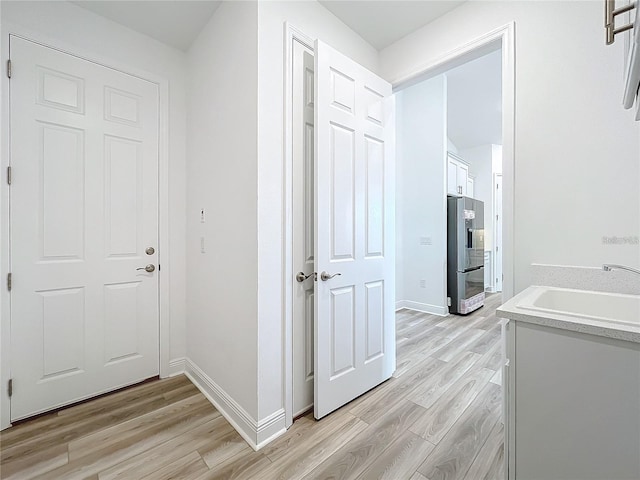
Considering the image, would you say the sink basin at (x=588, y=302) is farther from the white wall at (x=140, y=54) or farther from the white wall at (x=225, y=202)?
the white wall at (x=140, y=54)

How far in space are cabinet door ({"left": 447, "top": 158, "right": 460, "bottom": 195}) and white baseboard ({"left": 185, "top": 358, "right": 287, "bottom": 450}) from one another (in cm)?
381

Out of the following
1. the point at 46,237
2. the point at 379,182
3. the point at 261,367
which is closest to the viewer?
the point at 261,367

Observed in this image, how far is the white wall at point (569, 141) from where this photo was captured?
133 cm

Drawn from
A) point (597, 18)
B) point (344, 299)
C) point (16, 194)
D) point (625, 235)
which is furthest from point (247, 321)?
point (597, 18)

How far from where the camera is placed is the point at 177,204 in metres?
2.38

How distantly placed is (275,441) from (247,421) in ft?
0.62

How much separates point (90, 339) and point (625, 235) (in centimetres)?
319

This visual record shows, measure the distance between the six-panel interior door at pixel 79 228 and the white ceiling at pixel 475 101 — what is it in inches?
132

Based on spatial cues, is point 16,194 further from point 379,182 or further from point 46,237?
point 379,182

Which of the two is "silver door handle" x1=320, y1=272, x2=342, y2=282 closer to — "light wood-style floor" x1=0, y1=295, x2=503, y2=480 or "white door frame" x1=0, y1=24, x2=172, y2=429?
"light wood-style floor" x1=0, y1=295, x2=503, y2=480

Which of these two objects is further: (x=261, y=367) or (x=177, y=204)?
(x=177, y=204)

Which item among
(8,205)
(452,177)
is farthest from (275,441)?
(452,177)

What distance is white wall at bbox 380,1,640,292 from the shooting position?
1.33 metres

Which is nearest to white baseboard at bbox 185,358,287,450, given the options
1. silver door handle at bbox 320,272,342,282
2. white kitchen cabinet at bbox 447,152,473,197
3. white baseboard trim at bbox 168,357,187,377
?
white baseboard trim at bbox 168,357,187,377
